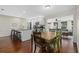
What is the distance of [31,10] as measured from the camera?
4.94ft

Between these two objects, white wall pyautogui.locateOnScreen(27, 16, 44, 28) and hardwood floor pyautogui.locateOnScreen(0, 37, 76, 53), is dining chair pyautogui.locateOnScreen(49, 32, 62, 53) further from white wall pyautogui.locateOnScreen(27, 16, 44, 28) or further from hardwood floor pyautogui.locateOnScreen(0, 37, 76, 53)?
white wall pyautogui.locateOnScreen(27, 16, 44, 28)

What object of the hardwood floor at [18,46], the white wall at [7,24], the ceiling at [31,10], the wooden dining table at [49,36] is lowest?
the hardwood floor at [18,46]

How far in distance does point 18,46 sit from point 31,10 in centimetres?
69

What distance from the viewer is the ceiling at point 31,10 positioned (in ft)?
4.80

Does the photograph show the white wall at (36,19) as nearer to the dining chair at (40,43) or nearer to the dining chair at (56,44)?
the dining chair at (40,43)

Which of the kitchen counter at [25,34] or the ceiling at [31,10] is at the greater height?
the ceiling at [31,10]

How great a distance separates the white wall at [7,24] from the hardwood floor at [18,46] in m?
0.11

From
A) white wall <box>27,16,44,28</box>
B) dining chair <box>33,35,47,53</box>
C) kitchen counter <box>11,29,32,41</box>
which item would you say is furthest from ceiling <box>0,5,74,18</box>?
dining chair <box>33,35,47,53</box>

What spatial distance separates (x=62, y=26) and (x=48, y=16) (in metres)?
0.31

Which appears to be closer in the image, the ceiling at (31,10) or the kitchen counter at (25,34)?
the ceiling at (31,10)

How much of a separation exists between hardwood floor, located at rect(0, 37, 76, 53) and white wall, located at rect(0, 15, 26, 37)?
111 mm

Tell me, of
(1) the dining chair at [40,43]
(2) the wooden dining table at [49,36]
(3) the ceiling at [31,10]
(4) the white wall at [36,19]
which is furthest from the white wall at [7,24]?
(2) the wooden dining table at [49,36]

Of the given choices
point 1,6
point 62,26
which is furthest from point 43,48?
point 1,6

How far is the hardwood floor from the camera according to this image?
1484 mm
